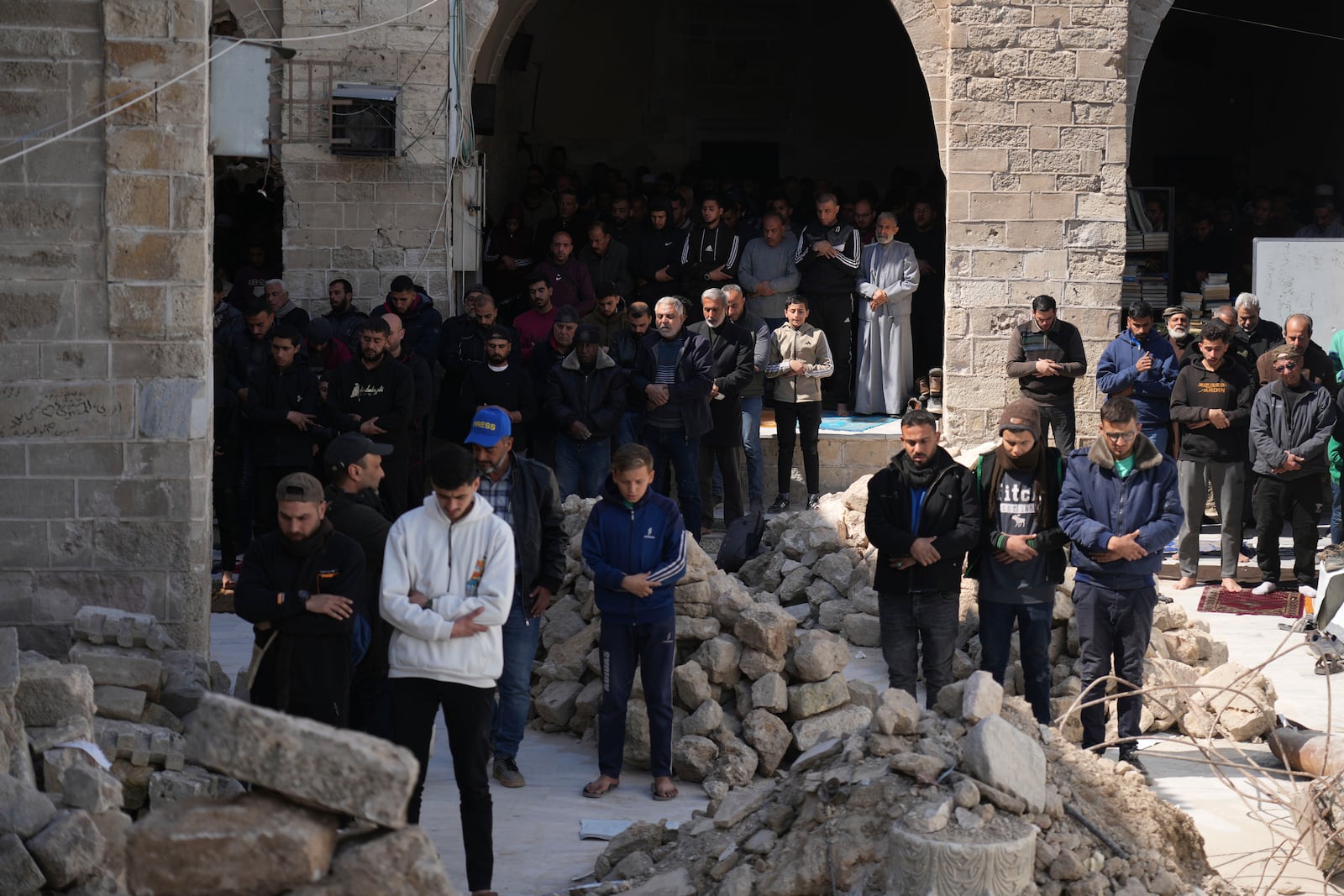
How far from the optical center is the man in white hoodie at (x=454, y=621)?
5.93m

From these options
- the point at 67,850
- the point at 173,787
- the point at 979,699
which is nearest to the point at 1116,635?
the point at 979,699

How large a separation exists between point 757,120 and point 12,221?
12.9 m

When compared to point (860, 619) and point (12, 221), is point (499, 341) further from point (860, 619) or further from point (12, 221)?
point (12, 221)

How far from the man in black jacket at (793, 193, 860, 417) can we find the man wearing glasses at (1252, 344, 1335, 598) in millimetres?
3738

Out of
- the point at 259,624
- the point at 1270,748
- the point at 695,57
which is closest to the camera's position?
the point at 259,624

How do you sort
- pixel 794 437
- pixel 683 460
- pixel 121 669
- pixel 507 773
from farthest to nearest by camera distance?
pixel 794 437 → pixel 683 460 → pixel 507 773 → pixel 121 669

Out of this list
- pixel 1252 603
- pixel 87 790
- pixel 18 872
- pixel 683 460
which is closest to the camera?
pixel 18 872

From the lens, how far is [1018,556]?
26.1ft

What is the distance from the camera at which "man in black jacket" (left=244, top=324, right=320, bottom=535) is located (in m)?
10.9

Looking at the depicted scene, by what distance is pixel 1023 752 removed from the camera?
5.71 meters

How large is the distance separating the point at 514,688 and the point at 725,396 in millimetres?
4917

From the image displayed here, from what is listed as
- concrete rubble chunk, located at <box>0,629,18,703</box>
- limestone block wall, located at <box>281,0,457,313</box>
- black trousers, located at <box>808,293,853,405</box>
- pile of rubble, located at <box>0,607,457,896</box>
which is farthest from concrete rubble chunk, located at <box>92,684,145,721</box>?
black trousers, located at <box>808,293,853,405</box>

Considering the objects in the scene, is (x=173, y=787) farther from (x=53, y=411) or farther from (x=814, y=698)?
(x=814, y=698)

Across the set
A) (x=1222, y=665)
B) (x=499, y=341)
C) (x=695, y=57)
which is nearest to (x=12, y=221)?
(x=499, y=341)
